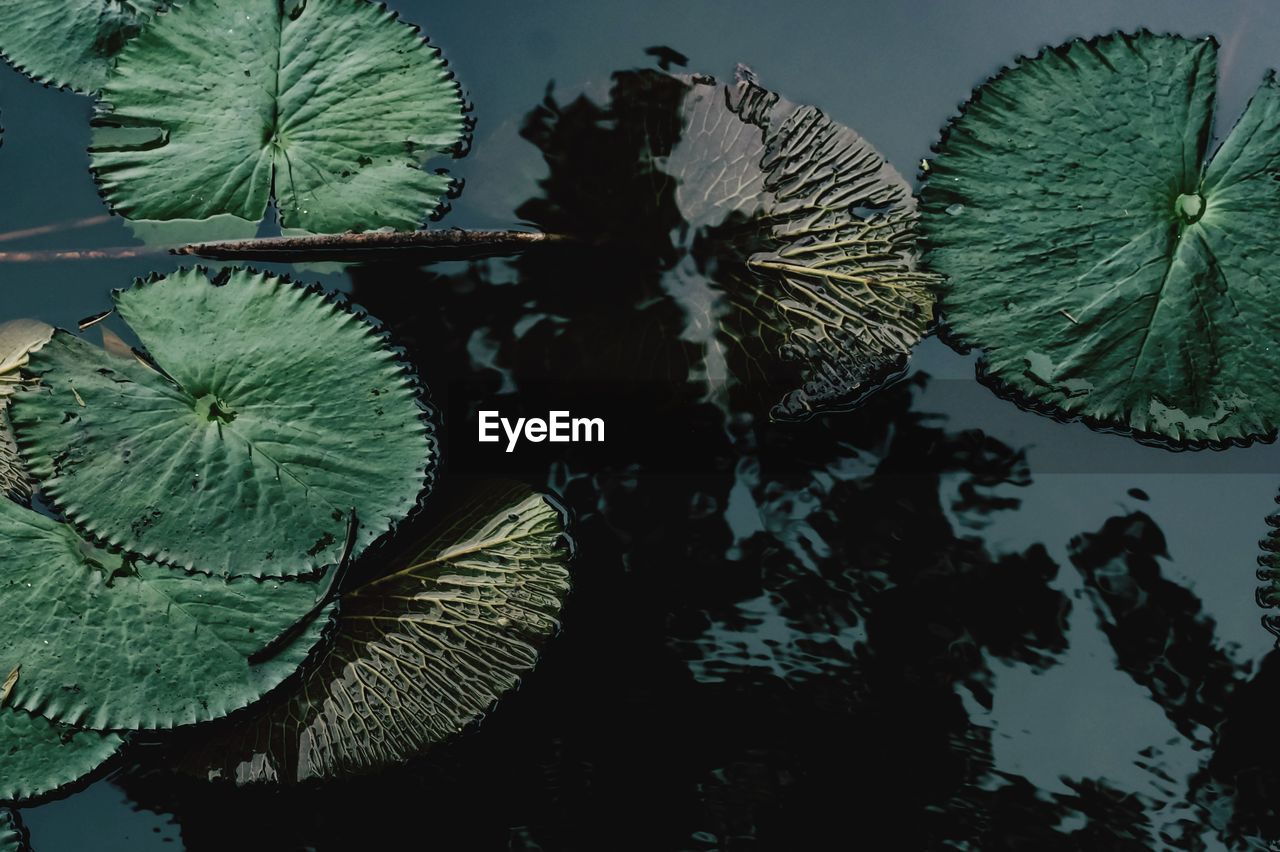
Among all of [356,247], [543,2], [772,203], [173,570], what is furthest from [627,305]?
[173,570]

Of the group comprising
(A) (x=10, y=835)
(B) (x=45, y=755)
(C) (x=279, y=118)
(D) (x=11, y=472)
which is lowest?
(A) (x=10, y=835)

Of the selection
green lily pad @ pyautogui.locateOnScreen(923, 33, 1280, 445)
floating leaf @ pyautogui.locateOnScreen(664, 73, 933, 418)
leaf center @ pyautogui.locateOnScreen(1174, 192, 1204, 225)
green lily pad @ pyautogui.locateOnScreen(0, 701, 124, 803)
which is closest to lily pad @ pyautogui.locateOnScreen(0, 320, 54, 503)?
green lily pad @ pyautogui.locateOnScreen(0, 701, 124, 803)

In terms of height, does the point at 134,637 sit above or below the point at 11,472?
below

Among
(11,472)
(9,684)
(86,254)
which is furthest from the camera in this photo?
(86,254)

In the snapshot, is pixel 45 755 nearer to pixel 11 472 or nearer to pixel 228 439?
pixel 11 472

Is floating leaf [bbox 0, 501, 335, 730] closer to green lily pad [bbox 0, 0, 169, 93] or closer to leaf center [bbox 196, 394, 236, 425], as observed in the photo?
leaf center [bbox 196, 394, 236, 425]

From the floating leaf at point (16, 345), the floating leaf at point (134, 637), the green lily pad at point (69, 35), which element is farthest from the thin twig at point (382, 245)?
the floating leaf at point (134, 637)

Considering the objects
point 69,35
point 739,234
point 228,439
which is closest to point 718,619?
point 739,234
